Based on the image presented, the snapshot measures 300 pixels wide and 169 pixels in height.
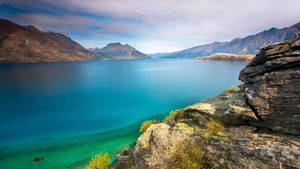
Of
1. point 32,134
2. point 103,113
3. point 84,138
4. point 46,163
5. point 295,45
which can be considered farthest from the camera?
point 103,113

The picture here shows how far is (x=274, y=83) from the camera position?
7105mm

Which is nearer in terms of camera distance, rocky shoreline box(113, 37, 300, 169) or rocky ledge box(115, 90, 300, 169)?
rocky ledge box(115, 90, 300, 169)

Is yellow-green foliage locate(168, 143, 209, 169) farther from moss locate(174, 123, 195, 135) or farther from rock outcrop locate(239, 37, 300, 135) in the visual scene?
rock outcrop locate(239, 37, 300, 135)

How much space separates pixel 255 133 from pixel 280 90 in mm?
2851

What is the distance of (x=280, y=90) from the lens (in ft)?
22.0

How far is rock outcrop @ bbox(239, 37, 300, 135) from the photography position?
6270 millimetres

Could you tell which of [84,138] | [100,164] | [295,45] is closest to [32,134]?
[84,138]

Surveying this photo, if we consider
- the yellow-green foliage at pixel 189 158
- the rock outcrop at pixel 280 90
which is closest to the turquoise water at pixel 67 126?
the yellow-green foliage at pixel 189 158

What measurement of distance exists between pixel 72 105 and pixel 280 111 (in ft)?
137

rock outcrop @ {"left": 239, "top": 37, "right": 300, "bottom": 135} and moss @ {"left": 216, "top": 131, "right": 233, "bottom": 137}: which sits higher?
rock outcrop @ {"left": 239, "top": 37, "right": 300, "bottom": 135}

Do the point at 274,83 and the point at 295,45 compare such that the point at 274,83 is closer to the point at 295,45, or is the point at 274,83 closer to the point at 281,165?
the point at 295,45

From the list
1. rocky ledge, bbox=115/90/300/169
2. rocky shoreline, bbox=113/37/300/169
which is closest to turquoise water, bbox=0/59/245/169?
rocky ledge, bbox=115/90/300/169

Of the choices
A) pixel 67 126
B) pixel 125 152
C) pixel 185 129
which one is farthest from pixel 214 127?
pixel 67 126

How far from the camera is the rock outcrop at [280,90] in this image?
20.6 ft
